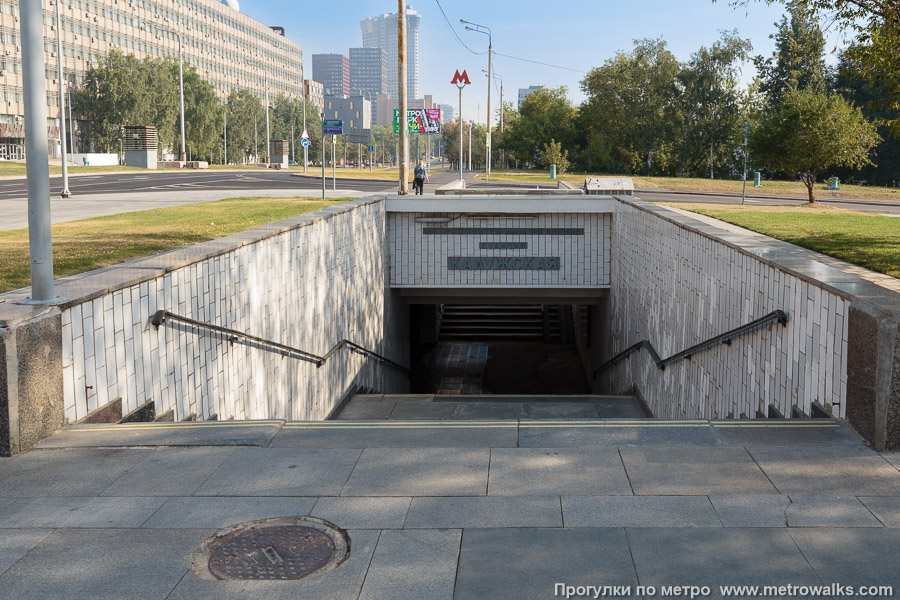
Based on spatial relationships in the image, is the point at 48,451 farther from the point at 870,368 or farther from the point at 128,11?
the point at 128,11

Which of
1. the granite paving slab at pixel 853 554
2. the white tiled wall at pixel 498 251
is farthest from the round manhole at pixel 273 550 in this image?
the white tiled wall at pixel 498 251

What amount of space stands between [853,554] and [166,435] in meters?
4.27

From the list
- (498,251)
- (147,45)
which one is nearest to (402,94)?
(498,251)

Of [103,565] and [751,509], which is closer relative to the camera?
[103,565]

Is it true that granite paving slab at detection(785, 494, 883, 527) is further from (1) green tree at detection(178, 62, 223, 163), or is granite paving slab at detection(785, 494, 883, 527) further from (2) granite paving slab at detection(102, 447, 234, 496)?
(1) green tree at detection(178, 62, 223, 163)

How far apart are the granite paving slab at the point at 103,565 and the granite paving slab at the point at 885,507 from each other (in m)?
3.41

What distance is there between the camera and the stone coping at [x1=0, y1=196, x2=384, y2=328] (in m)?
5.61

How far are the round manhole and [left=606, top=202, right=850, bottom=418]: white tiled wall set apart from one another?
396 cm

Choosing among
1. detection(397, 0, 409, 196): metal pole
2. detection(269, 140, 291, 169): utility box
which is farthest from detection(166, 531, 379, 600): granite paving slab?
detection(269, 140, 291, 169): utility box

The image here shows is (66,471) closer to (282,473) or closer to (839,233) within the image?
(282,473)

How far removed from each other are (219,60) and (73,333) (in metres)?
131

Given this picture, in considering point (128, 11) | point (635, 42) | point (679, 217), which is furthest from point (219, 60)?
point (679, 217)

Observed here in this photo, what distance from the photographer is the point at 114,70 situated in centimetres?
7931

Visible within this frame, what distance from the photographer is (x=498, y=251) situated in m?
21.0
